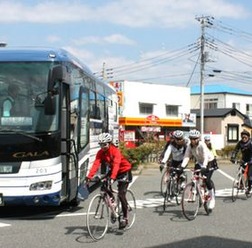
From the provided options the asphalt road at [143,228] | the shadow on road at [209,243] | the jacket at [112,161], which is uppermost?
the jacket at [112,161]

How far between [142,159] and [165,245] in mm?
18920

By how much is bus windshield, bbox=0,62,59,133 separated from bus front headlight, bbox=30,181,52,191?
981 mm

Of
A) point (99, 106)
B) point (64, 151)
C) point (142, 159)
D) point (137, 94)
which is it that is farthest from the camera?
point (137, 94)

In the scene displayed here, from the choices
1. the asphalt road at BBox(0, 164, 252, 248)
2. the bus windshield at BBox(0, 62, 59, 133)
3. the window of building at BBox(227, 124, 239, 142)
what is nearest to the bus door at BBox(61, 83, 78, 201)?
the bus windshield at BBox(0, 62, 59, 133)

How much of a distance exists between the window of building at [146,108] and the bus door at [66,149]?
44.1 meters

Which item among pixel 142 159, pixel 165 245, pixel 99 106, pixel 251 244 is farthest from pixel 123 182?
pixel 142 159

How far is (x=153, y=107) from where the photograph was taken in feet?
185

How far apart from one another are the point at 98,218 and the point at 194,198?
9.18 ft

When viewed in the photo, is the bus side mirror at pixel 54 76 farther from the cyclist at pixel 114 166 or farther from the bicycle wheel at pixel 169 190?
the bicycle wheel at pixel 169 190

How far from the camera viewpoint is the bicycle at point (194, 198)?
10406 millimetres

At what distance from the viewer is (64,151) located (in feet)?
34.4

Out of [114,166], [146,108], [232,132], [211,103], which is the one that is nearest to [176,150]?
[114,166]

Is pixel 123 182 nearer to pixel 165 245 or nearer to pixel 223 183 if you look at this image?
pixel 165 245

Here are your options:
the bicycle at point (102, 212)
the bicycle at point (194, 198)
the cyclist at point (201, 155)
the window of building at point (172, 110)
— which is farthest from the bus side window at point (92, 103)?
the window of building at point (172, 110)
